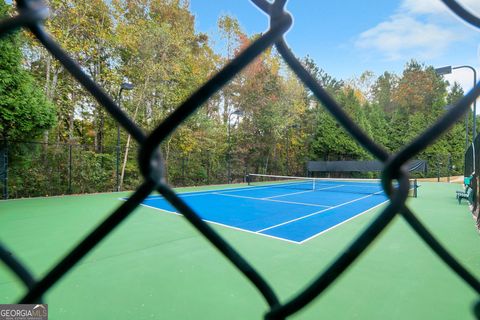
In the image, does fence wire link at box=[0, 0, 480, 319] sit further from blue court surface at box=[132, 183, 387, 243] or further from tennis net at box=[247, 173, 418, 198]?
tennis net at box=[247, 173, 418, 198]

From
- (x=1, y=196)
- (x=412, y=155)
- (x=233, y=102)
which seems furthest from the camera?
(x=233, y=102)

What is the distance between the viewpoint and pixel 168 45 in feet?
38.6

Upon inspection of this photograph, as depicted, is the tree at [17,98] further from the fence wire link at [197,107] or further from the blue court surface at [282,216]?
the fence wire link at [197,107]

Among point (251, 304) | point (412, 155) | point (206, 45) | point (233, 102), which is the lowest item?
point (251, 304)

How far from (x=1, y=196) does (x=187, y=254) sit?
7.39m

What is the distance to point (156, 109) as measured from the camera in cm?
1195

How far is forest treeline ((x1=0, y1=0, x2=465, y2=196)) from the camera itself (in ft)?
27.5

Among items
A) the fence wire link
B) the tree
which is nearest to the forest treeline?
the tree

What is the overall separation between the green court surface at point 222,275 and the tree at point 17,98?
10.9 feet

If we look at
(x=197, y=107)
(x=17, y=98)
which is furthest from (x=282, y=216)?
(x=17, y=98)

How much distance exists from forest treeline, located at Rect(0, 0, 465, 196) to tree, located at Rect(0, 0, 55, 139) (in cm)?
2

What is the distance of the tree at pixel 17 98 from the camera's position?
6395 mm

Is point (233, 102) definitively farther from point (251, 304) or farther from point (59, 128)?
point (251, 304)

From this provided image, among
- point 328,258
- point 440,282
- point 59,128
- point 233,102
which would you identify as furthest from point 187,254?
point 233,102
